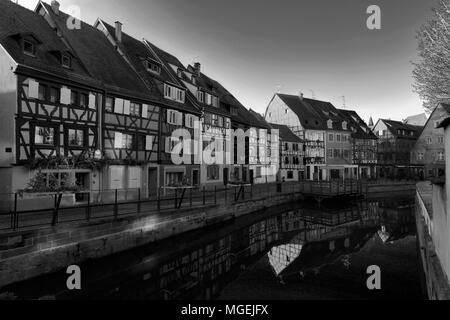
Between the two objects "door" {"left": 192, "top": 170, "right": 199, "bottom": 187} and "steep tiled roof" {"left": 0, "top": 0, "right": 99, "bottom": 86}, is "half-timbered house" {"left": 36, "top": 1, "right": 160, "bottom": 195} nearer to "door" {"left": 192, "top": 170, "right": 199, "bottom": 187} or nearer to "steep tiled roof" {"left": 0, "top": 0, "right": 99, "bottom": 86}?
"steep tiled roof" {"left": 0, "top": 0, "right": 99, "bottom": 86}

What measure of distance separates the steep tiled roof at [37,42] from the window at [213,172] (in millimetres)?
14163

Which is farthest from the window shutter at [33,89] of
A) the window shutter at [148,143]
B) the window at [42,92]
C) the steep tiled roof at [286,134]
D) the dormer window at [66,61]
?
the steep tiled roof at [286,134]

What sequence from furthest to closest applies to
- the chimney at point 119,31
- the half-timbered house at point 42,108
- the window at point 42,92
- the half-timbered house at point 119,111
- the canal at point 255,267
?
the chimney at point 119,31 → the half-timbered house at point 119,111 → the window at point 42,92 → the half-timbered house at point 42,108 → the canal at point 255,267

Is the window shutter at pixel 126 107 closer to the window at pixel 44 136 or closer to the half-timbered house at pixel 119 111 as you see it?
the half-timbered house at pixel 119 111

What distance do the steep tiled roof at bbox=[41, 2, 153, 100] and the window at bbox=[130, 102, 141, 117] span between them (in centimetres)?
73

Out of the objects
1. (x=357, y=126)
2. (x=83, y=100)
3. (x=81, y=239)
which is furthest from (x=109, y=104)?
(x=357, y=126)

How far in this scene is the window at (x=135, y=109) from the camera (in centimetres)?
2144

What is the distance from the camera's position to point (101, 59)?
2203 cm

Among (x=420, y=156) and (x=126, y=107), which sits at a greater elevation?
(x=126, y=107)

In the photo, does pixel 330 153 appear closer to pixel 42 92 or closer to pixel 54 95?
pixel 54 95

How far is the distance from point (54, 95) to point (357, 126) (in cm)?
4918

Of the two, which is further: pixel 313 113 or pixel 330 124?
pixel 313 113

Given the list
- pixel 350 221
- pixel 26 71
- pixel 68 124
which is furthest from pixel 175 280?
pixel 350 221

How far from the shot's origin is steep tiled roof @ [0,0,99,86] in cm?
1563
